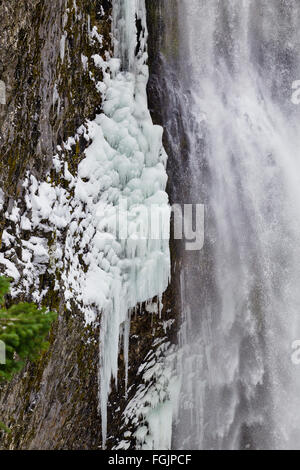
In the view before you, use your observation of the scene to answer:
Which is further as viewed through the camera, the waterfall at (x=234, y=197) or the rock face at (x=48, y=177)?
the waterfall at (x=234, y=197)

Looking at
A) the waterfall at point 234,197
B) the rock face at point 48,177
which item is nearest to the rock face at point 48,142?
the rock face at point 48,177

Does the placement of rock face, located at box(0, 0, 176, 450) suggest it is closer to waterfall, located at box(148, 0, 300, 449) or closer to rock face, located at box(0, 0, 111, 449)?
rock face, located at box(0, 0, 111, 449)

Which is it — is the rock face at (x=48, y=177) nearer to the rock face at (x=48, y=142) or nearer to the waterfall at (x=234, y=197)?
the rock face at (x=48, y=142)

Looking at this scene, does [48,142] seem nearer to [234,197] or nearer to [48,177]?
[48,177]

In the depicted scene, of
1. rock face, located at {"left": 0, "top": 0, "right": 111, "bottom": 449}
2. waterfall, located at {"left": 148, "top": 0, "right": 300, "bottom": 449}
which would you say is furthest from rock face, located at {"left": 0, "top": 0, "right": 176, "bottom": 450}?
waterfall, located at {"left": 148, "top": 0, "right": 300, "bottom": 449}

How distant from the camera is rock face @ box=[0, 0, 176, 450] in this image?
3.62 metres

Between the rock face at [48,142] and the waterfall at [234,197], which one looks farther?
the waterfall at [234,197]

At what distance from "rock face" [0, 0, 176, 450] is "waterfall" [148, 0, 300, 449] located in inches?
33.3

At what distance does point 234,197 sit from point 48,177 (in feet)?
6.76

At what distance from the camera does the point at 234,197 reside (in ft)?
17.7

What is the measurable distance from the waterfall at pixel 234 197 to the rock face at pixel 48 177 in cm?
85

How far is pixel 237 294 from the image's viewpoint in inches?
221

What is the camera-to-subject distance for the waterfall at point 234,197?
16.8 feet

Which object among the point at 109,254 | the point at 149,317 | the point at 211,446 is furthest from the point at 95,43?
the point at 211,446
